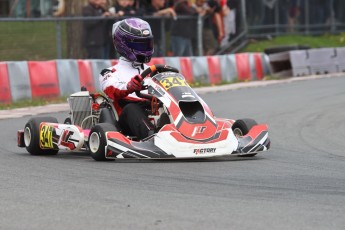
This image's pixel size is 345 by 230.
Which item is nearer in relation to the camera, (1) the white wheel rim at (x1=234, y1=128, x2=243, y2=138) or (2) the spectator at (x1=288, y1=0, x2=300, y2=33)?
(1) the white wheel rim at (x1=234, y1=128, x2=243, y2=138)

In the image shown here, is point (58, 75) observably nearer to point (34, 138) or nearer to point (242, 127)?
point (34, 138)

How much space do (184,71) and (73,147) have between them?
10368mm

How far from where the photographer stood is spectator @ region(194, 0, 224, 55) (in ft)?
76.7

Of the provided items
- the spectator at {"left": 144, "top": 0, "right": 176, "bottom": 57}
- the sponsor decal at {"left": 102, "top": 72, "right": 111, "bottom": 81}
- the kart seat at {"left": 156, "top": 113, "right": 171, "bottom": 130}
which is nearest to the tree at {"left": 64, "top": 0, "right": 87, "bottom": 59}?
the spectator at {"left": 144, "top": 0, "right": 176, "bottom": 57}

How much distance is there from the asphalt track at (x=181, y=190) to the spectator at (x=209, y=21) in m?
11.3

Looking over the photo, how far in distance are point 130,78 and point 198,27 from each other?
12.5m

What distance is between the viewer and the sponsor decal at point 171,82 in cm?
992

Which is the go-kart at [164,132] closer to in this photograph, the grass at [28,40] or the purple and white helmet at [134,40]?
the purple and white helmet at [134,40]

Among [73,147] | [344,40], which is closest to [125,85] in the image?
[73,147]

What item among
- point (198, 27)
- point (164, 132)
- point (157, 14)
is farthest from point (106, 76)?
point (198, 27)

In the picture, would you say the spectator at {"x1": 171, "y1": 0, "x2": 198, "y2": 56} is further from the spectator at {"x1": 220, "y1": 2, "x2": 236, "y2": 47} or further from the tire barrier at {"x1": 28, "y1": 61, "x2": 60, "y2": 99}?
the tire barrier at {"x1": 28, "y1": 61, "x2": 60, "y2": 99}

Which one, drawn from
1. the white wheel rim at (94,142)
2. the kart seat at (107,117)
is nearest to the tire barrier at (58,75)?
the kart seat at (107,117)

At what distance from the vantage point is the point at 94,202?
707 centimetres

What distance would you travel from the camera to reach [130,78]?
10.5 metres
